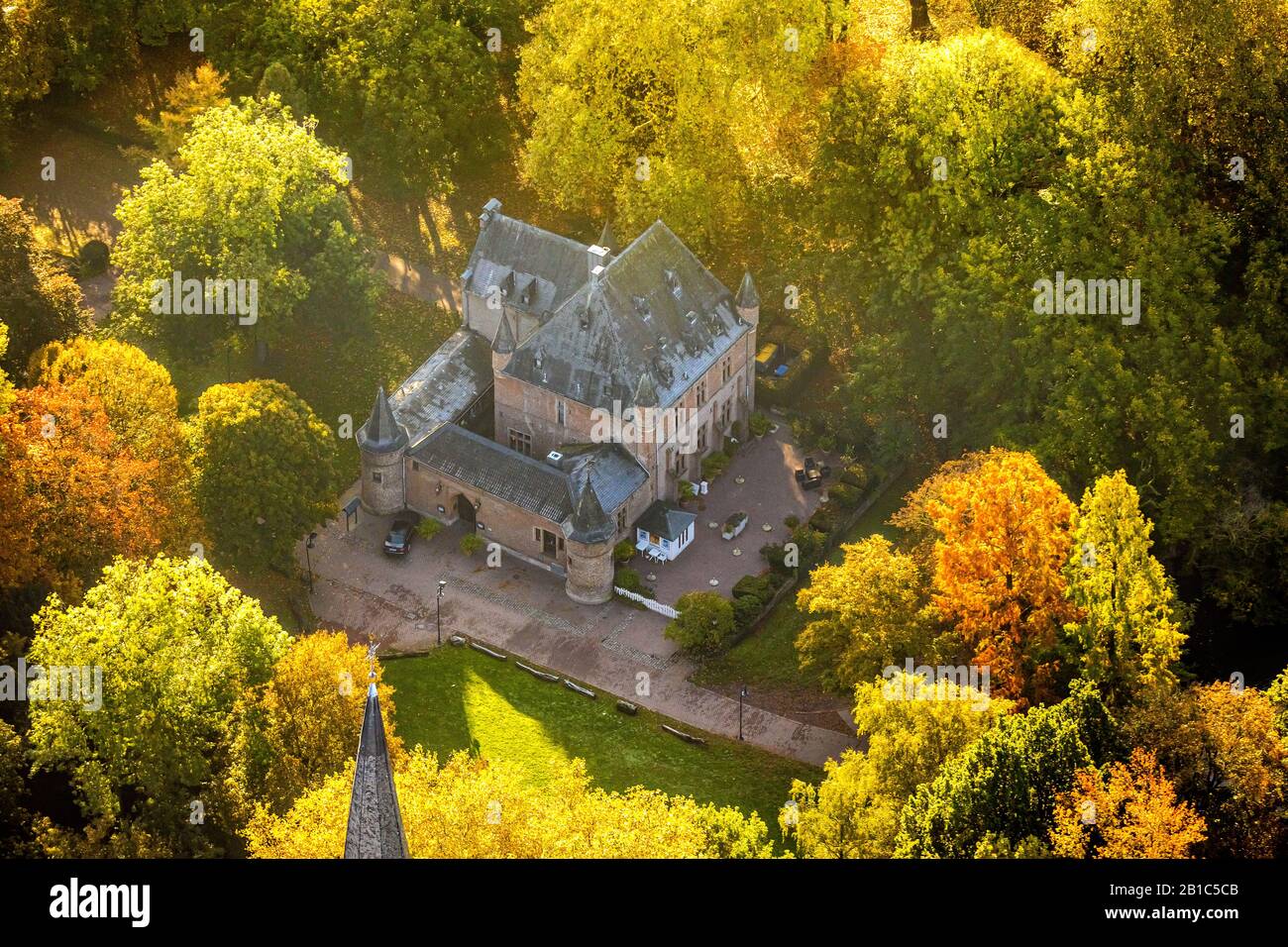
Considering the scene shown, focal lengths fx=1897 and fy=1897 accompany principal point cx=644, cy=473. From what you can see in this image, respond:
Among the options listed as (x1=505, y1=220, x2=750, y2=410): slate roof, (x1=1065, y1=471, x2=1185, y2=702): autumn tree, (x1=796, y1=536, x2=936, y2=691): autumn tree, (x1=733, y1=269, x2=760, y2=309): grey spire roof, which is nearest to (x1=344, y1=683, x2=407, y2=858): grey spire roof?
(x1=796, y1=536, x2=936, y2=691): autumn tree

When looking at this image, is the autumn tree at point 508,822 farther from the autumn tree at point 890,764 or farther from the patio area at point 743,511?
the patio area at point 743,511

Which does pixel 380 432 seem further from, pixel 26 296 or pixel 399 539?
pixel 26 296

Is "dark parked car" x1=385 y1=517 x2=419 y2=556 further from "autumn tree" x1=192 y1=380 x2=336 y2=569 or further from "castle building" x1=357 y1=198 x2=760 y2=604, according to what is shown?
"autumn tree" x1=192 y1=380 x2=336 y2=569
